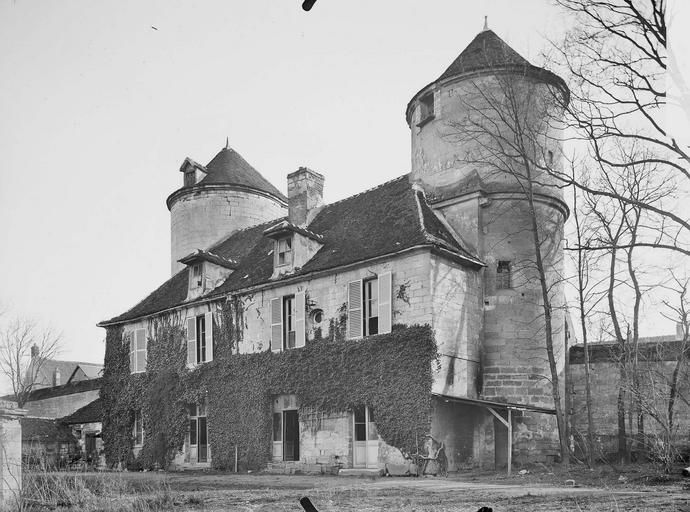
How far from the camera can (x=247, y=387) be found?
2358cm

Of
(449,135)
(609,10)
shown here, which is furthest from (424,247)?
(609,10)

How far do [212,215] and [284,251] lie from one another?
28.2ft

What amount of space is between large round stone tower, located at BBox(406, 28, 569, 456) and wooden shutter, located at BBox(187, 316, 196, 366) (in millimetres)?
9470

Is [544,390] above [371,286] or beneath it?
beneath

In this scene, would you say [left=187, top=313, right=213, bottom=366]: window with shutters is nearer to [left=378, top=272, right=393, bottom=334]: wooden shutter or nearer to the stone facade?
[left=378, top=272, right=393, bottom=334]: wooden shutter

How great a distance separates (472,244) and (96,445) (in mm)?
21037

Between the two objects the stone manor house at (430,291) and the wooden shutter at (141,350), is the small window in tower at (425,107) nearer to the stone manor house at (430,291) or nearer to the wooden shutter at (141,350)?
the stone manor house at (430,291)

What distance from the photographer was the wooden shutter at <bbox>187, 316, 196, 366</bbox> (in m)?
25.9

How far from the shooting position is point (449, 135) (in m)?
22.6

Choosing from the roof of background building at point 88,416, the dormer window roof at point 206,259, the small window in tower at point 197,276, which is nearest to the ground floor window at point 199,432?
the small window in tower at point 197,276

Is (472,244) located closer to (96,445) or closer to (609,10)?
(609,10)

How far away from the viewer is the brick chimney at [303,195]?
2528cm

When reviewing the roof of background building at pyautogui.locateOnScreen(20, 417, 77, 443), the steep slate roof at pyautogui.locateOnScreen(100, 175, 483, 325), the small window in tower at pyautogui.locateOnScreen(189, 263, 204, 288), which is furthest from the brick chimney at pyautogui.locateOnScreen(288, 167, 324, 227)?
the roof of background building at pyautogui.locateOnScreen(20, 417, 77, 443)

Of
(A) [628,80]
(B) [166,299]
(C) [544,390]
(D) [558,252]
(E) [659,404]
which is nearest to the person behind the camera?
(A) [628,80]
